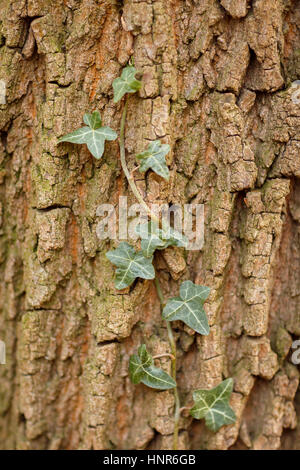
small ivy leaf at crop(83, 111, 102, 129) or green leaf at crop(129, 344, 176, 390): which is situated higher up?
small ivy leaf at crop(83, 111, 102, 129)

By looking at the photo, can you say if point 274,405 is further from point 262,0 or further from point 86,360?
point 262,0

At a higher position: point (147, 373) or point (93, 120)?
point (93, 120)

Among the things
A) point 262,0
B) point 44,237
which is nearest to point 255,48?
point 262,0

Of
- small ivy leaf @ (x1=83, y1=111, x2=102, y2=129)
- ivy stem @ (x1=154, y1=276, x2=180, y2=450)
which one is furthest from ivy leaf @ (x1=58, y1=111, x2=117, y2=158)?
ivy stem @ (x1=154, y1=276, x2=180, y2=450)

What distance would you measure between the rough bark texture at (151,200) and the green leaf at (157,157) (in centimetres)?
5

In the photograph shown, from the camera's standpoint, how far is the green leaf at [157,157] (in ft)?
4.68

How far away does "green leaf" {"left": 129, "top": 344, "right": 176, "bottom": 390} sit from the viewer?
153 centimetres

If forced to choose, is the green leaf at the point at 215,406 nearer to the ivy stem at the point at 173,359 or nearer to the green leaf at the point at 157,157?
the ivy stem at the point at 173,359

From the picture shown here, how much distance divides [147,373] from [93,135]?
93 centimetres

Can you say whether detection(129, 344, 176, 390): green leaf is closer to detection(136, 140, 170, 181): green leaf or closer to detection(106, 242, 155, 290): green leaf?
detection(106, 242, 155, 290): green leaf

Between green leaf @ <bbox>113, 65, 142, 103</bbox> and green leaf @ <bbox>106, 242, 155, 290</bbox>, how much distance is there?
1.79 feet

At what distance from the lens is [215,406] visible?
61.3 inches

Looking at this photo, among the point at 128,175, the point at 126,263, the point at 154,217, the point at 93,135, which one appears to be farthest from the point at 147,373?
the point at 93,135

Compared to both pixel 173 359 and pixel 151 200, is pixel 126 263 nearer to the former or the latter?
pixel 151 200
